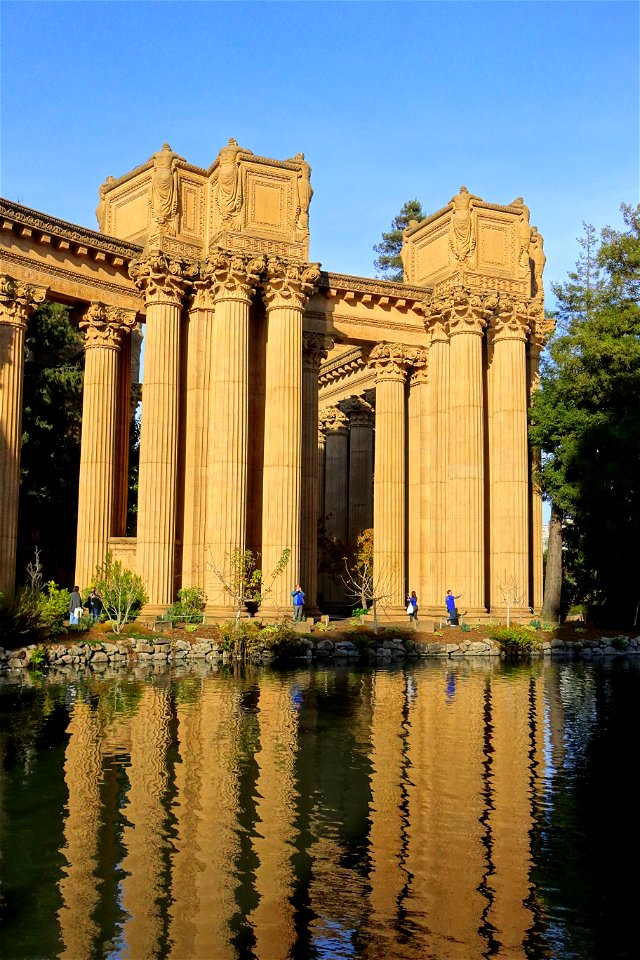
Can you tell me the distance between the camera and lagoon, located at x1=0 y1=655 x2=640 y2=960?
6379 millimetres

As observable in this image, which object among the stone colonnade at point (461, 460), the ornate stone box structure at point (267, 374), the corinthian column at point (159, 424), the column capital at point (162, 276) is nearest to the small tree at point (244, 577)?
the ornate stone box structure at point (267, 374)

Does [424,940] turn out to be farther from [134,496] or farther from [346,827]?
[134,496]

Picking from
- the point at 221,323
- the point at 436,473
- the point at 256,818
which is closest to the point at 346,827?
the point at 256,818

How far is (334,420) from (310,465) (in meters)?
13.4

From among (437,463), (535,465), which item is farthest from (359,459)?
(535,465)

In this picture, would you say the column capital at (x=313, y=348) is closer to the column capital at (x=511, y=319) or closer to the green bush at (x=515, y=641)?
the column capital at (x=511, y=319)

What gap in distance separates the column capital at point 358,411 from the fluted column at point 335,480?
38.5 inches

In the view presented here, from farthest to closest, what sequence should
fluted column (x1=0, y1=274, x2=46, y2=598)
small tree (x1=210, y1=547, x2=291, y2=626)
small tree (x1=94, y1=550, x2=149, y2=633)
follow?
small tree (x1=210, y1=547, x2=291, y2=626)
fluted column (x1=0, y1=274, x2=46, y2=598)
small tree (x1=94, y1=550, x2=149, y2=633)

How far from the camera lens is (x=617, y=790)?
10.4 meters

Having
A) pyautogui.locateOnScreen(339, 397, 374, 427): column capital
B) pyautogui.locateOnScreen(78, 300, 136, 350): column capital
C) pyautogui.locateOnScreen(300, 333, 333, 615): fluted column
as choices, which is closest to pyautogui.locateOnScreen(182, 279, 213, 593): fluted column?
pyautogui.locateOnScreen(78, 300, 136, 350): column capital

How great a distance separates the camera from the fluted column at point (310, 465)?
1220 inches

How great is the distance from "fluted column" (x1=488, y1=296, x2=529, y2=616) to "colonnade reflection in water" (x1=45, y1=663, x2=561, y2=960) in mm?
16734

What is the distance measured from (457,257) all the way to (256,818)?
26.7m

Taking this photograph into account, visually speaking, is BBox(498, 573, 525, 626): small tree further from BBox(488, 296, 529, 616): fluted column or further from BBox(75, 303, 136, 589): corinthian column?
BBox(75, 303, 136, 589): corinthian column
